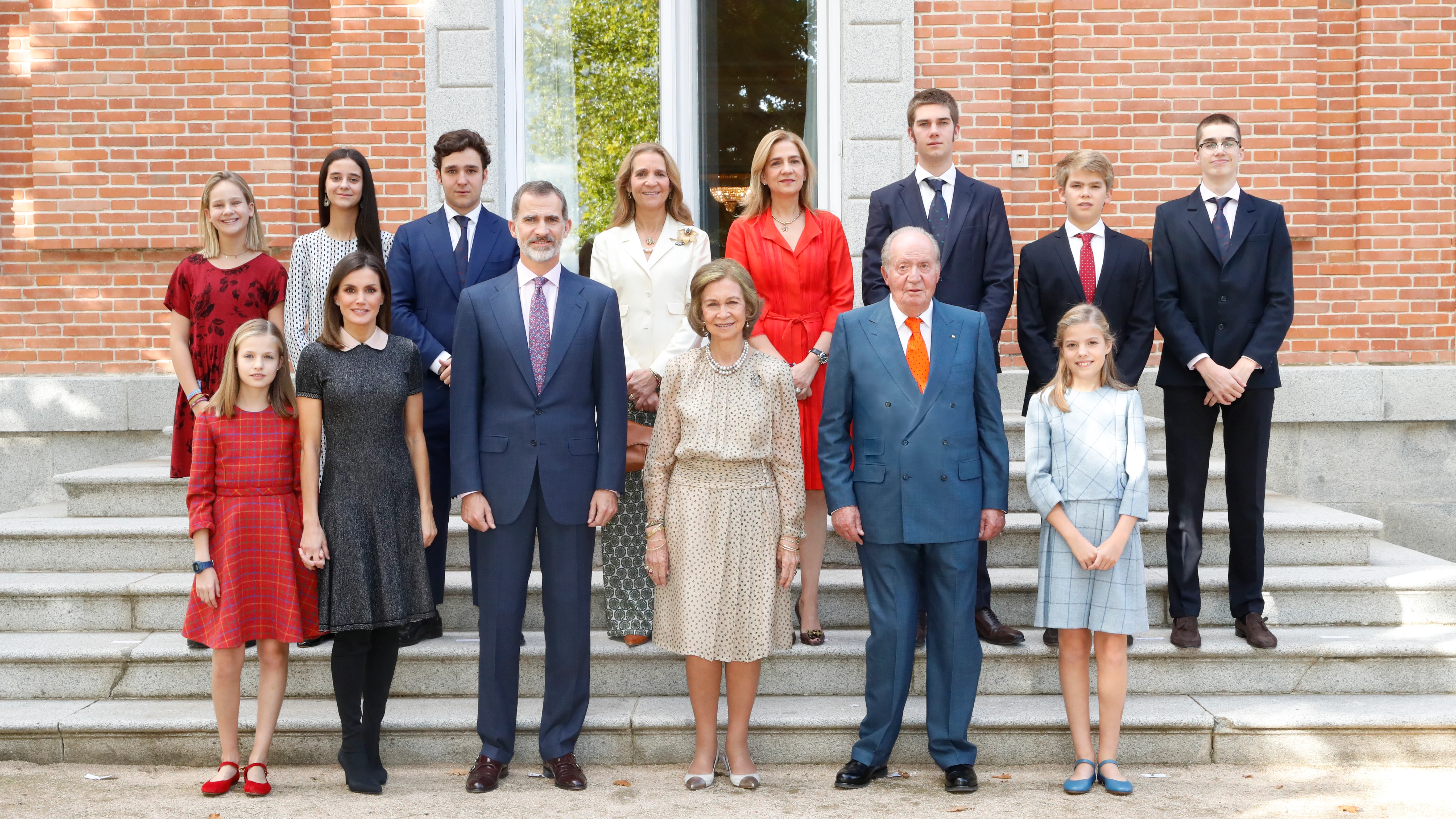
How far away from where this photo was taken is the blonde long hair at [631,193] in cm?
466

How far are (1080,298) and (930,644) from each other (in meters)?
1.66

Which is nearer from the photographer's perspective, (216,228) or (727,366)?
(727,366)

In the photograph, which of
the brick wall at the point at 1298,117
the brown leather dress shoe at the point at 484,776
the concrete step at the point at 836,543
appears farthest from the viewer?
the brick wall at the point at 1298,117

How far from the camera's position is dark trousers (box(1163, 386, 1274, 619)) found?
467cm

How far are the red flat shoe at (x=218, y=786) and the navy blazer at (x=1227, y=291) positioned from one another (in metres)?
4.05

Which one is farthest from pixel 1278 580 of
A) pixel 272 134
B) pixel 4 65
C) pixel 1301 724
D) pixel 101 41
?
pixel 4 65

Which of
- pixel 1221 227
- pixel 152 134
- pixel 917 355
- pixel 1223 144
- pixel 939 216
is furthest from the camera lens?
pixel 152 134

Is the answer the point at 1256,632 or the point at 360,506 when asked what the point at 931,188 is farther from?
the point at 360,506

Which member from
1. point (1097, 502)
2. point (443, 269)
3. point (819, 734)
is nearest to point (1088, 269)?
point (1097, 502)

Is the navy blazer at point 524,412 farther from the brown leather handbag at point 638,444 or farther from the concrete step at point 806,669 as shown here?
the concrete step at point 806,669

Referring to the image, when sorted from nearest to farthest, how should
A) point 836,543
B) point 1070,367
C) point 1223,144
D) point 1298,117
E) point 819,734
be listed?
1. point 1070,367
2. point 819,734
3. point 1223,144
4. point 836,543
5. point 1298,117

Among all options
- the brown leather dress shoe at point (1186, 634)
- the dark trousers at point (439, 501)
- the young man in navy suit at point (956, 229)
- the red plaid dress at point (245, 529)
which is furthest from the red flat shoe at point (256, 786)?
the brown leather dress shoe at point (1186, 634)

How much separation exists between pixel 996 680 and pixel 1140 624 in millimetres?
824

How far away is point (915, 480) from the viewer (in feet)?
13.2
